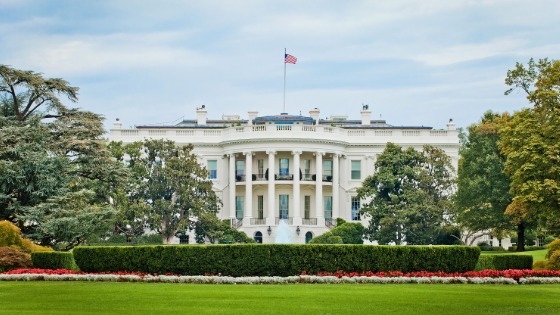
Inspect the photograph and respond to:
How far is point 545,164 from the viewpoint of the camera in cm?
4331

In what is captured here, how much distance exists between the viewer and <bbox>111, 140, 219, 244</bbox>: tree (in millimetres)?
64250

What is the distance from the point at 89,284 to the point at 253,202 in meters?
46.3

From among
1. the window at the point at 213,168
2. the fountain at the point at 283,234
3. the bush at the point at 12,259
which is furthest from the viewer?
the window at the point at 213,168

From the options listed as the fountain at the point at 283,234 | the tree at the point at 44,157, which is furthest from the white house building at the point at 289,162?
the tree at the point at 44,157

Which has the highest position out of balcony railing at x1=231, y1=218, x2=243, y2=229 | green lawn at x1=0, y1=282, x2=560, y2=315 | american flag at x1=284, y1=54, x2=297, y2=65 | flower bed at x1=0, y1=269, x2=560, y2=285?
american flag at x1=284, y1=54, x2=297, y2=65

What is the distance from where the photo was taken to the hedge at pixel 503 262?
35.2m

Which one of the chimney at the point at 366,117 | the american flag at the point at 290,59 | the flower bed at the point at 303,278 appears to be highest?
the american flag at the point at 290,59

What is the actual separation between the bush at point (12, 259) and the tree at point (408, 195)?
3226cm

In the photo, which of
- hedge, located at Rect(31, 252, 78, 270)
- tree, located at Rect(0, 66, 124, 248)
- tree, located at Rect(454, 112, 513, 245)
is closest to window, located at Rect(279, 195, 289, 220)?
tree, located at Rect(454, 112, 513, 245)

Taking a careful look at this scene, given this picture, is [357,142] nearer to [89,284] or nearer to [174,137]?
[174,137]

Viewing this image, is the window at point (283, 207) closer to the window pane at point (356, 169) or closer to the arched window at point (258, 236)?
the arched window at point (258, 236)

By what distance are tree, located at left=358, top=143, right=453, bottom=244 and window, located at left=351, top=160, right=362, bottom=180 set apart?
10933 millimetres

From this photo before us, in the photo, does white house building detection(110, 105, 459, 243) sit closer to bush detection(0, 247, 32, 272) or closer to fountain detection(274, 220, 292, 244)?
fountain detection(274, 220, 292, 244)

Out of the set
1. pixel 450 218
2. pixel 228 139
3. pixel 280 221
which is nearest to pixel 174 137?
pixel 228 139
